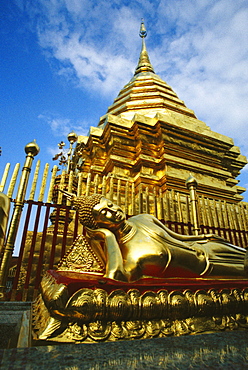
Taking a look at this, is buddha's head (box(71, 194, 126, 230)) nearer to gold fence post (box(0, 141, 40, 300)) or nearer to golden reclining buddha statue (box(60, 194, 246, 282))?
golden reclining buddha statue (box(60, 194, 246, 282))

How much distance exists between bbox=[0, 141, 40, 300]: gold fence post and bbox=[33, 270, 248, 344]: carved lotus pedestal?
63.0 inches

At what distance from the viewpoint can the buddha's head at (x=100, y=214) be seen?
6.20 ft

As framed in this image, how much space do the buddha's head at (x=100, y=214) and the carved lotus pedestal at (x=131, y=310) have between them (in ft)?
2.31

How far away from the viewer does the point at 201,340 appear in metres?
0.94

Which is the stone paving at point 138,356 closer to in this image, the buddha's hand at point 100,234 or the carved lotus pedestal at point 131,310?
the carved lotus pedestal at point 131,310

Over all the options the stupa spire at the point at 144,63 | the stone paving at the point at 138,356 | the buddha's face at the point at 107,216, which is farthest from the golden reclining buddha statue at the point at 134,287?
the stupa spire at the point at 144,63

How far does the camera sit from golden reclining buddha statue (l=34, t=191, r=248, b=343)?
40.4 inches

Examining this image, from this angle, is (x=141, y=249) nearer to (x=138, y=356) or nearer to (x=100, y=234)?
(x=100, y=234)

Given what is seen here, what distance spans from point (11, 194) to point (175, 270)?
7.60 feet

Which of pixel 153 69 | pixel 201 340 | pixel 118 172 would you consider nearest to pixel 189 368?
pixel 201 340

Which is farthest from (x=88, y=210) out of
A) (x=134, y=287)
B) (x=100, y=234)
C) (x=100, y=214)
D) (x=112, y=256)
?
(x=134, y=287)

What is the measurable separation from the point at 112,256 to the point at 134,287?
389mm

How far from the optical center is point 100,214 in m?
1.89

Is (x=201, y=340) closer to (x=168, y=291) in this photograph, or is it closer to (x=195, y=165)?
(x=168, y=291)
